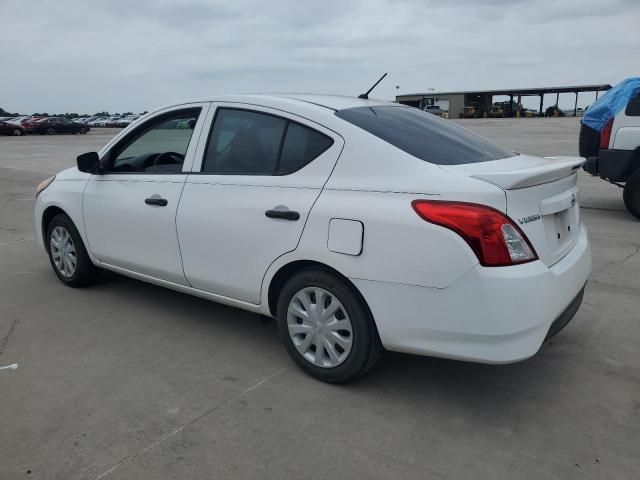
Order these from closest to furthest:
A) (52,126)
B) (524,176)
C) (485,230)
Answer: (485,230) → (524,176) → (52,126)

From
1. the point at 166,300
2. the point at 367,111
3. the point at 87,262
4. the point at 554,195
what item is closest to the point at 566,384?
the point at 554,195

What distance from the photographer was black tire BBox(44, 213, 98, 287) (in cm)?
479

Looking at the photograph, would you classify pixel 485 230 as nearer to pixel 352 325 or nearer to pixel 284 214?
pixel 352 325

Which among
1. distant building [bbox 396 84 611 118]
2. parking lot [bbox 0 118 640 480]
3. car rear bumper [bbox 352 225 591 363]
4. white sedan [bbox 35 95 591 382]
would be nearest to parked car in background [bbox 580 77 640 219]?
parking lot [bbox 0 118 640 480]

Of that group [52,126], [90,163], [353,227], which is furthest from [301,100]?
[52,126]

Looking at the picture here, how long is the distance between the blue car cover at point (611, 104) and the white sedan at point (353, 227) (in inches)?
205

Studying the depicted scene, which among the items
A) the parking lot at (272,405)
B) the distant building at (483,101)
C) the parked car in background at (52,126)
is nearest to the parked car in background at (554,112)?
the distant building at (483,101)

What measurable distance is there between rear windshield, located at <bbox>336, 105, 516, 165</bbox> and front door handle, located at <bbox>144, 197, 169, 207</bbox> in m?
1.38

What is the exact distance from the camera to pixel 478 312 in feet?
8.66

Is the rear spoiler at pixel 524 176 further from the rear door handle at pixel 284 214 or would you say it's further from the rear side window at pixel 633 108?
the rear side window at pixel 633 108

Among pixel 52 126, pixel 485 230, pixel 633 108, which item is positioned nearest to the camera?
pixel 485 230

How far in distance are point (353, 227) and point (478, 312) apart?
0.75m

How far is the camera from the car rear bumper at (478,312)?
8.59 feet

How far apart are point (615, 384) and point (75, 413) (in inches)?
117
